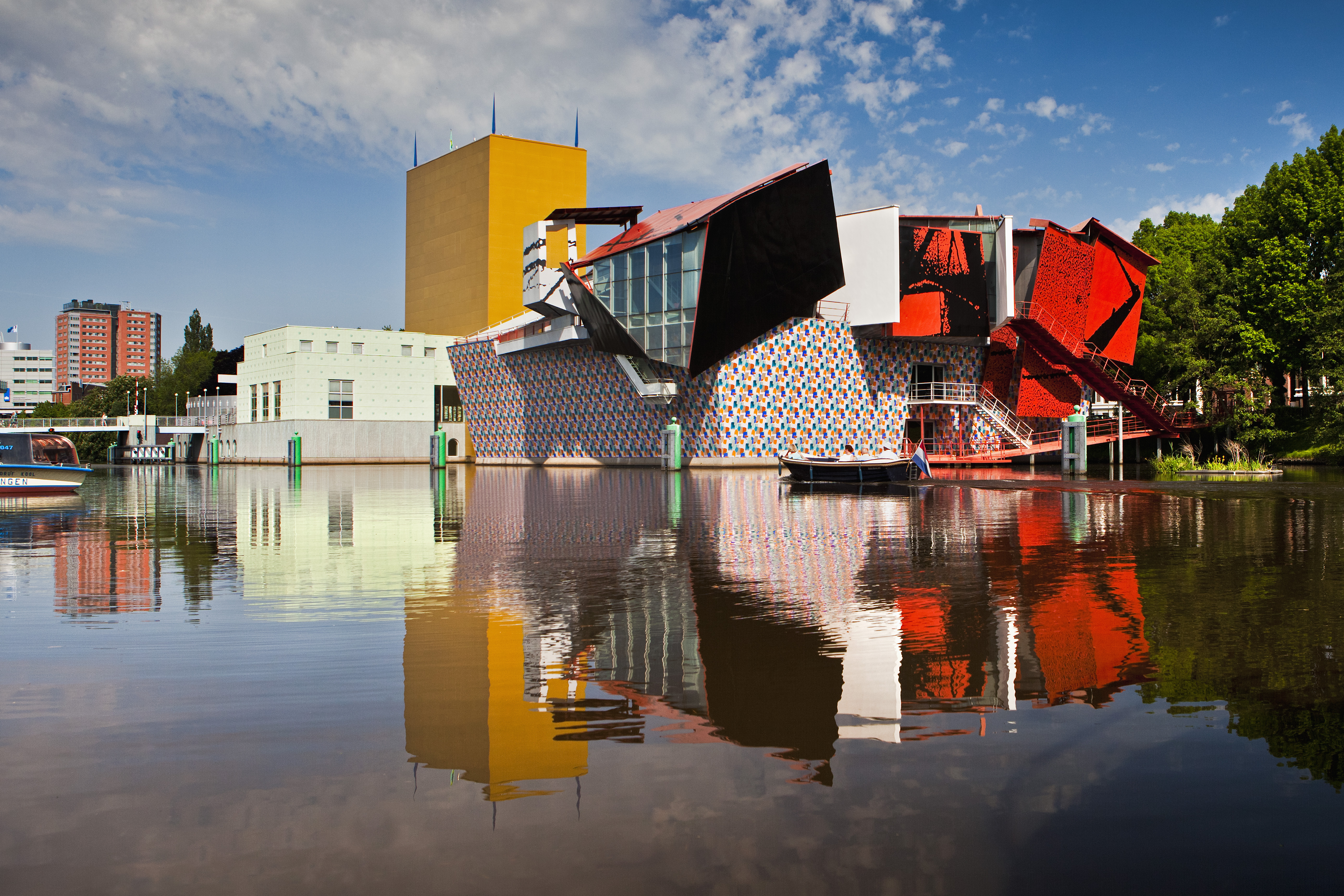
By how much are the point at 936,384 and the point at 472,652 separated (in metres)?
57.3

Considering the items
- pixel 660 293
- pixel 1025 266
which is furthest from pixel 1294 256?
pixel 660 293

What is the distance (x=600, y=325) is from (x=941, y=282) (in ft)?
66.1

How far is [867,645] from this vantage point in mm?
8070

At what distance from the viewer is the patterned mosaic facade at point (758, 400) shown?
2142 inches

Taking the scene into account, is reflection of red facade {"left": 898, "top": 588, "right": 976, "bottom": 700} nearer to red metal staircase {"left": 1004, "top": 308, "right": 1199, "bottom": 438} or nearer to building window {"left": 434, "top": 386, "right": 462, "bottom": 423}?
red metal staircase {"left": 1004, "top": 308, "right": 1199, "bottom": 438}

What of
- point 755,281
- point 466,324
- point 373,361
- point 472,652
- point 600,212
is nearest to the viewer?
point 472,652

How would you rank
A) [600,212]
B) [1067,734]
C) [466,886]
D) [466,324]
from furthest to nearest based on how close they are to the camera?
[466,324] < [600,212] < [1067,734] < [466,886]

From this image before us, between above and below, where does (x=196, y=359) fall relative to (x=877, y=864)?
above

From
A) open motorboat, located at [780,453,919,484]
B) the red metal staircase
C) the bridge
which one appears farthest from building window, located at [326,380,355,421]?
open motorboat, located at [780,453,919,484]

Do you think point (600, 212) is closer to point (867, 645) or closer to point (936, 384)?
point (936, 384)

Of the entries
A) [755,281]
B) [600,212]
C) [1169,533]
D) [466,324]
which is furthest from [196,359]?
[1169,533]

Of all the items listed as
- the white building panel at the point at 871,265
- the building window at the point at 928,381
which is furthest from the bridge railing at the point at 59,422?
the building window at the point at 928,381

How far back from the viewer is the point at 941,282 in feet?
193

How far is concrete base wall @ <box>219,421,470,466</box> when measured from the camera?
273 feet
